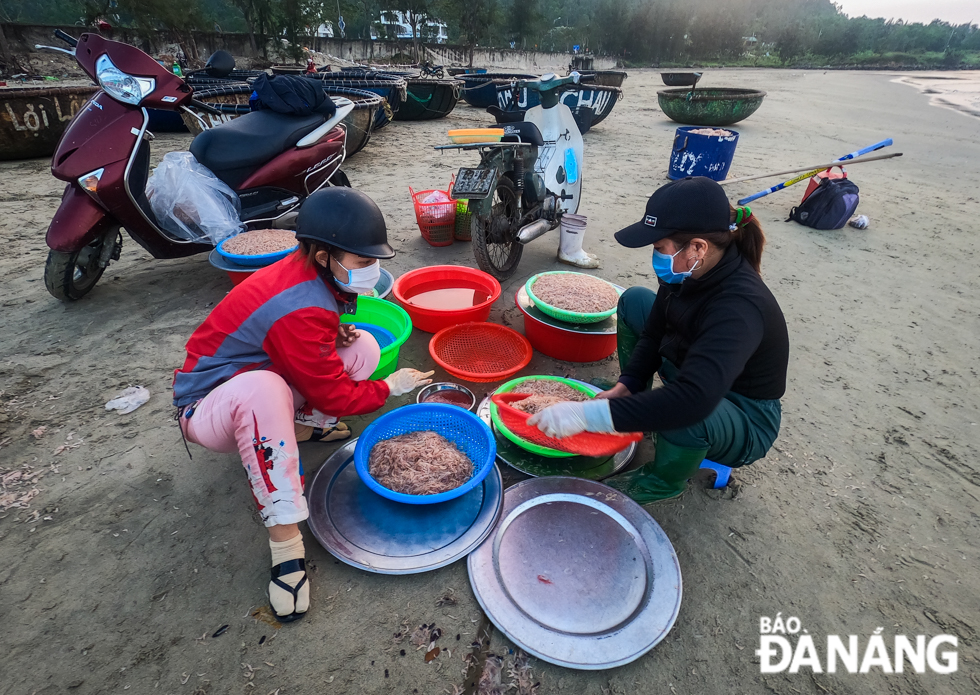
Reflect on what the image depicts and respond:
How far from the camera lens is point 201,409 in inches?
56.4

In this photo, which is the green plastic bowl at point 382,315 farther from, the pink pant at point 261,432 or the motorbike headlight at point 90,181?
the motorbike headlight at point 90,181

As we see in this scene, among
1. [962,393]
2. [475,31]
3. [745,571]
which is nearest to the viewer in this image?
[745,571]

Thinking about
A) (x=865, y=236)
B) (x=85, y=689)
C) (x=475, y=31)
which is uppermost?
(x=475, y=31)

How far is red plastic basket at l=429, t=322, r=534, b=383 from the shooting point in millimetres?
2561

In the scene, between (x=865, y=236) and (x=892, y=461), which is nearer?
(x=892, y=461)

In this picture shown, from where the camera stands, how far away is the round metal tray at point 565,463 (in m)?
1.94

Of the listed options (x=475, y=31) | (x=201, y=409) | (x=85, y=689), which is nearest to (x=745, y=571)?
(x=201, y=409)

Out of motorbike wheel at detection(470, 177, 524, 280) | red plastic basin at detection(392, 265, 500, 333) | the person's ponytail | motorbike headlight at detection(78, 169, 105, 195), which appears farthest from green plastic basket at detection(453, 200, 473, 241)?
the person's ponytail

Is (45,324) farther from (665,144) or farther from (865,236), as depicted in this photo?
(665,144)

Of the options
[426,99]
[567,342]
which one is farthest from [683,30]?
[567,342]

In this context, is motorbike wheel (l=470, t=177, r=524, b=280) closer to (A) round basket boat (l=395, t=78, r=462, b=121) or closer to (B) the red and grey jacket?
(B) the red and grey jacket

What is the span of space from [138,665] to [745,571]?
1.99 m

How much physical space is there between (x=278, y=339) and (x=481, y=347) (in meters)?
1.44

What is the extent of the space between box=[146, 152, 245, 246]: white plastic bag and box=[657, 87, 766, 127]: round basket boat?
32.2ft
